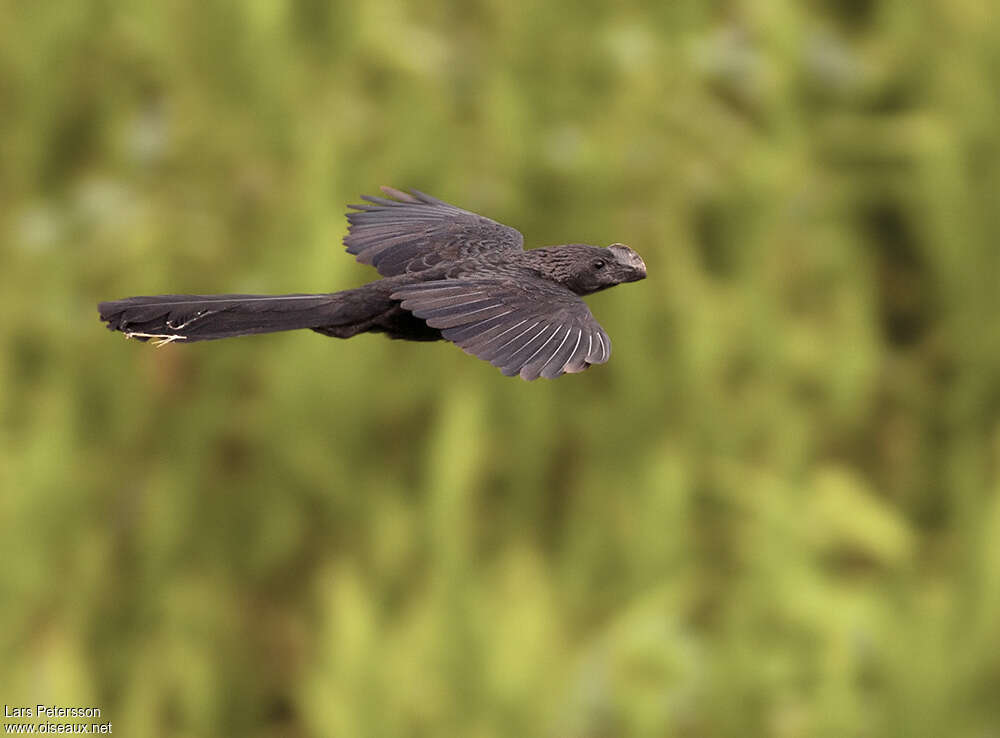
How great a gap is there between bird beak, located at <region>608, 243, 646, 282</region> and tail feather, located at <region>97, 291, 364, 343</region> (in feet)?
1.86

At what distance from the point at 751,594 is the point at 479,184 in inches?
81.5

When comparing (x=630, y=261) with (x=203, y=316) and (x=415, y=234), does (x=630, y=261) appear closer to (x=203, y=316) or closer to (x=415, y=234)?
(x=415, y=234)

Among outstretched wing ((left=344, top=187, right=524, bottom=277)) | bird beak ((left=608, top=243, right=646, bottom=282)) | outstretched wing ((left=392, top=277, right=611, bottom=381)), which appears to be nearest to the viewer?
outstretched wing ((left=392, top=277, right=611, bottom=381))

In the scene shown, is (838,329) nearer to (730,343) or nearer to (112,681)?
(730,343)

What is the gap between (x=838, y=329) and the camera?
691 cm

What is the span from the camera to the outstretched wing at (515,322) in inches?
88.3

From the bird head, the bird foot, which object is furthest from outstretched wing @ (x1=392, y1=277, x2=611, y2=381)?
the bird foot

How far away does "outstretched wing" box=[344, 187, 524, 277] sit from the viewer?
2.96 m

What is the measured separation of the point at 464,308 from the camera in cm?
238

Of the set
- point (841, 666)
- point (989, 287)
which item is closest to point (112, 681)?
point (841, 666)

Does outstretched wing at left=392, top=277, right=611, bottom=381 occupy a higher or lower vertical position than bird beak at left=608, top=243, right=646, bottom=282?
lower

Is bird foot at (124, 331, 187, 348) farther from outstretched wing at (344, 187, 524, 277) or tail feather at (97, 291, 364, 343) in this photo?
outstretched wing at (344, 187, 524, 277)

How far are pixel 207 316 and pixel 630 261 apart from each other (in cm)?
77

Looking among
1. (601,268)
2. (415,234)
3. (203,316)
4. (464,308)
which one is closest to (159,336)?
(203,316)
